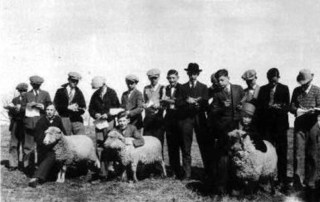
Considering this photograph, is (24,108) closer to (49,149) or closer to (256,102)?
(49,149)

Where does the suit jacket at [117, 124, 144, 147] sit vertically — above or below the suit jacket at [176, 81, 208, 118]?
below

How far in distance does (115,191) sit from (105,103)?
9.70 ft

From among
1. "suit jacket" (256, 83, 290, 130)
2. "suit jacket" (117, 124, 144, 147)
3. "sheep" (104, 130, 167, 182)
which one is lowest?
"sheep" (104, 130, 167, 182)

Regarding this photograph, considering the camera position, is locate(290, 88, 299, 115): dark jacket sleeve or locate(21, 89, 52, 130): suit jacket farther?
locate(21, 89, 52, 130): suit jacket

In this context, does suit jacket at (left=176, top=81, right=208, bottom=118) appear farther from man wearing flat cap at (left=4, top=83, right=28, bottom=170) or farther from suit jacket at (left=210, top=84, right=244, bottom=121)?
man wearing flat cap at (left=4, top=83, right=28, bottom=170)

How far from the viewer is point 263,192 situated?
884 cm

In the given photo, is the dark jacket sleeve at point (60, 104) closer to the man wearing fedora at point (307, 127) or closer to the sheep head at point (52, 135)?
the sheep head at point (52, 135)

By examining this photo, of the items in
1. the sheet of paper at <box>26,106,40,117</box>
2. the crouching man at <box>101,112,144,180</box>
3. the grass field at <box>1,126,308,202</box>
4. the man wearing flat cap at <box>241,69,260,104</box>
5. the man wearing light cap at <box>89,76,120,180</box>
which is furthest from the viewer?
the sheet of paper at <box>26,106,40,117</box>

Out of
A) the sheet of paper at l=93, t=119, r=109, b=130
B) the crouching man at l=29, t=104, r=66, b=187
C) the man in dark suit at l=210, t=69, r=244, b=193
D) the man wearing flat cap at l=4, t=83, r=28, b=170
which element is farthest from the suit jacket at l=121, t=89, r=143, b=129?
the man wearing flat cap at l=4, t=83, r=28, b=170

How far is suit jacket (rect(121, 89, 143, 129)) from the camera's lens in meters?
11.1

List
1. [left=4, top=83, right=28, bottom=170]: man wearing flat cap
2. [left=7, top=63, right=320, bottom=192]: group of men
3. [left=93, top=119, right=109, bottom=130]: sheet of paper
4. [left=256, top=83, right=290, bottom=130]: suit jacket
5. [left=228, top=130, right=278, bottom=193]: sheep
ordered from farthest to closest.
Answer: [left=4, top=83, right=28, bottom=170]: man wearing flat cap → [left=93, top=119, right=109, bottom=130]: sheet of paper → [left=256, top=83, right=290, bottom=130]: suit jacket → [left=7, top=63, right=320, bottom=192]: group of men → [left=228, top=130, right=278, bottom=193]: sheep

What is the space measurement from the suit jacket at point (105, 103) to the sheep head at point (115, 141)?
48.9 inches

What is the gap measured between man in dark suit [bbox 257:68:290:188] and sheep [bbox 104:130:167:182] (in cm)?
303

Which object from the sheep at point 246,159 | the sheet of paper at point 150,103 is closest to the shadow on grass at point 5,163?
the sheet of paper at point 150,103
